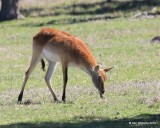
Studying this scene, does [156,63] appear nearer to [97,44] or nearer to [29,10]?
[97,44]

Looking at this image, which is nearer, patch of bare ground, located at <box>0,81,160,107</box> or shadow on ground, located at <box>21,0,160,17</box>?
patch of bare ground, located at <box>0,81,160,107</box>

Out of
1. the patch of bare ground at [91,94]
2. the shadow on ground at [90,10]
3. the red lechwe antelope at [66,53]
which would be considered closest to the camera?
the red lechwe antelope at [66,53]

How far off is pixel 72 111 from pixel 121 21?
2073cm

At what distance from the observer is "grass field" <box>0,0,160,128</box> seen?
12.3m

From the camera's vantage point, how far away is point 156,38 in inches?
1022

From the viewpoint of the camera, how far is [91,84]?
17.2 meters

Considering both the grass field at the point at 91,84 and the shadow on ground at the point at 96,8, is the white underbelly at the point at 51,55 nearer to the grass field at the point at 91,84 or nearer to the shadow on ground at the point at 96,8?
the grass field at the point at 91,84

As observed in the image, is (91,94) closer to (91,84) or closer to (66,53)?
(66,53)

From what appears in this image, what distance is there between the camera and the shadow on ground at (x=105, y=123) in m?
11.1

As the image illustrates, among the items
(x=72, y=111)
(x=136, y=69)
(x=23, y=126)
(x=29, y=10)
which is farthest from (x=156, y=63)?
(x=29, y=10)

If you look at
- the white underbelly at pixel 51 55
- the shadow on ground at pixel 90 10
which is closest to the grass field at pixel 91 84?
the white underbelly at pixel 51 55

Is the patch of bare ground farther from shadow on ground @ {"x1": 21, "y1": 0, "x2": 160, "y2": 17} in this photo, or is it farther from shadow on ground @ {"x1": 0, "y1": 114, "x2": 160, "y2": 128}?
shadow on ground @ {"x1": 21, "y1": 0, "x2": 160, "y2": 17}

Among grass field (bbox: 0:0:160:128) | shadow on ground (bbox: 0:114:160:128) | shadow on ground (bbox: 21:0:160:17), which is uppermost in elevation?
shadow on ground (bbox: 0:114:160:128)

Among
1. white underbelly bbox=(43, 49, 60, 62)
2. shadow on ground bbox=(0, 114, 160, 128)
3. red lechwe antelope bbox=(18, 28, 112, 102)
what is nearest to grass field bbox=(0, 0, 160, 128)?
shadow on ground bbox=(0, 114, 160, 128)
